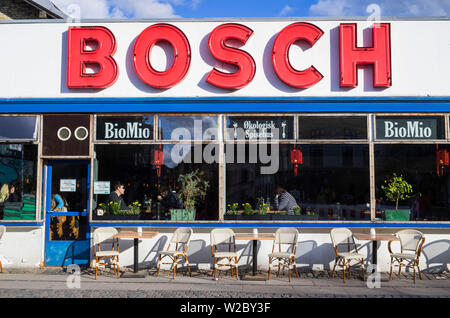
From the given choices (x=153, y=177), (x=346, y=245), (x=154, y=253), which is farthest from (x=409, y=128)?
(x=154, y=253)

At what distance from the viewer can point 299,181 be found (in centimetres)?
992

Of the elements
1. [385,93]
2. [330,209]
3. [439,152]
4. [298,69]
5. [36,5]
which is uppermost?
[36,5]

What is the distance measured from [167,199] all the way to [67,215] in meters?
2.31

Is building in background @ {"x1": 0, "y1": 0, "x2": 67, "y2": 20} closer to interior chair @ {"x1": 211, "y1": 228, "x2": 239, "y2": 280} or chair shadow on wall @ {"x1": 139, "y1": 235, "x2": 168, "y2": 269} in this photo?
chair shadow on wall @ {"x1": 139, "y1": 235, "x2": 168, "y2": 269}

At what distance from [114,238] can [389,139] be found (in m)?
6.51

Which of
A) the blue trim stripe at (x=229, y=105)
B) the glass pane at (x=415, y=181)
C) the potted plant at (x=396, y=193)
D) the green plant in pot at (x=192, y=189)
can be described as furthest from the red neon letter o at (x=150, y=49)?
the potted plant at (x=396, y=193)

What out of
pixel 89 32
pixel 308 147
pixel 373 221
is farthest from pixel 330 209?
pixel 89 32

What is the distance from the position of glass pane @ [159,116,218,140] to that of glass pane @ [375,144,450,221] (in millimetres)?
3779

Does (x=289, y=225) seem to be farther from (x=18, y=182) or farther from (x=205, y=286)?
(x=18, y=182)

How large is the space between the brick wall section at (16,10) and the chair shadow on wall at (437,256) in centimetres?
1663

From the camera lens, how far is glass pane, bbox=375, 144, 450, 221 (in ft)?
29.5

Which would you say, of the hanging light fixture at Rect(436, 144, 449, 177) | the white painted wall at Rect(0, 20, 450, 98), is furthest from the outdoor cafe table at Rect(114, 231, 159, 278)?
the hanging light fixture at Rect(436, 144, 449, 177)

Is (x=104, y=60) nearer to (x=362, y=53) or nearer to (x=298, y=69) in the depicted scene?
(x=298, y=69)

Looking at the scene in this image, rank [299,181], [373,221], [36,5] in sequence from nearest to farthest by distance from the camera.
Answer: [373,221] < [299,181] < [36,5]
